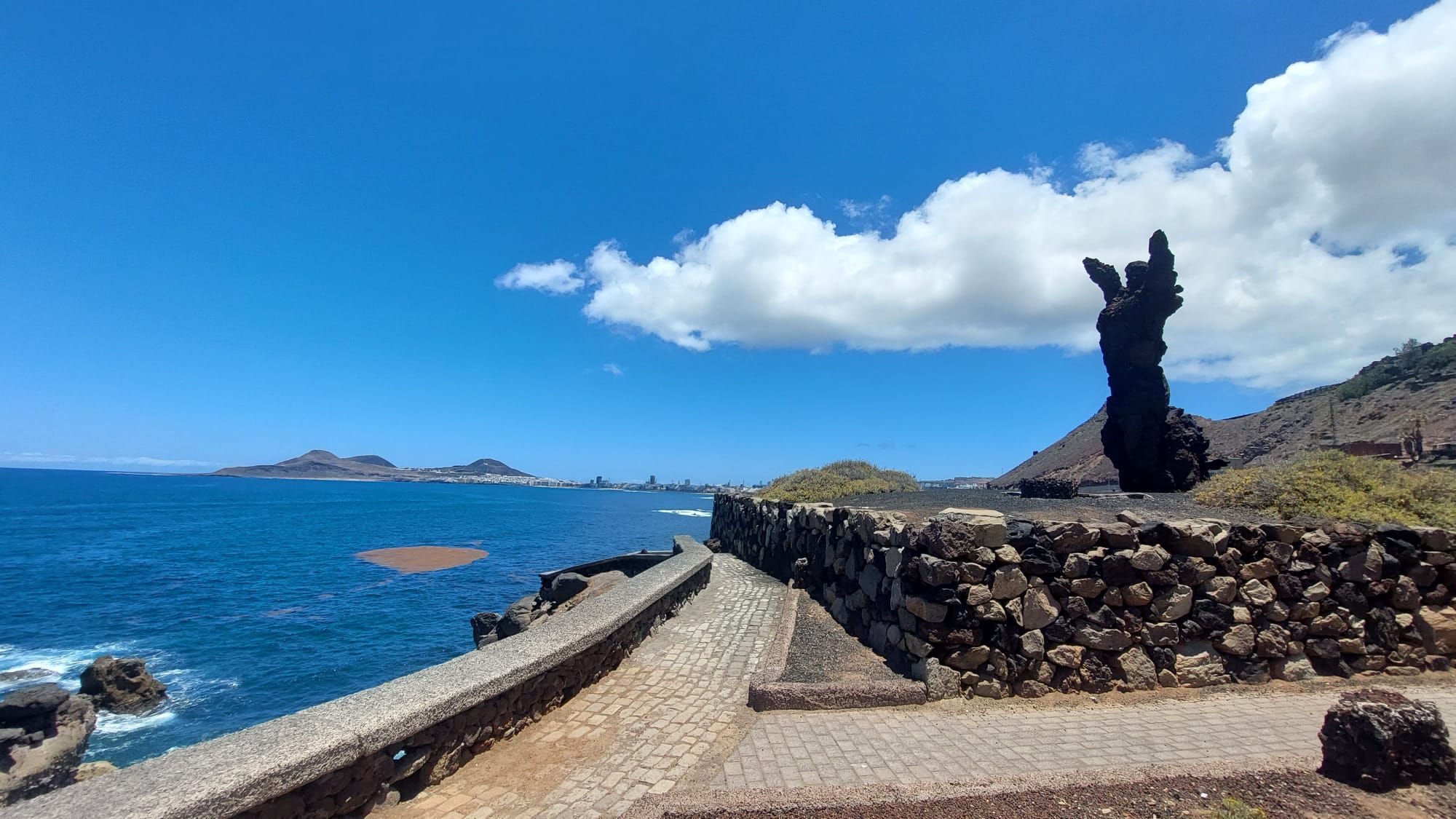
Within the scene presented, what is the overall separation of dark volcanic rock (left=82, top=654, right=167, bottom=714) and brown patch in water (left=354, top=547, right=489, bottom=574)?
59.9 ft

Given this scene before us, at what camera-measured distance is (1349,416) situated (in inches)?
1276

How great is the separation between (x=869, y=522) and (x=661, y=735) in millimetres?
3707

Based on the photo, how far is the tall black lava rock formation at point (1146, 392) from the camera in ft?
46.5

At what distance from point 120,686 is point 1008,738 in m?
18.1

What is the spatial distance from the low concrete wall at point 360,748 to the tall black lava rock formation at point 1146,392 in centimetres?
1357

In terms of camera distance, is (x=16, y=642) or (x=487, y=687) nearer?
(x=487, y=687)

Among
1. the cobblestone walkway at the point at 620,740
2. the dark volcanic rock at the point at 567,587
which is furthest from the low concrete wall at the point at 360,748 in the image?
the dark volcanic rock at the point at 567,587

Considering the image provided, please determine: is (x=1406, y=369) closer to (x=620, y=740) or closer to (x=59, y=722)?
(x=620, y=740)

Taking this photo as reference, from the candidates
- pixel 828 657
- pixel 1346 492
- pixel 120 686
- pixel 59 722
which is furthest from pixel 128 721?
pixel 1346 492

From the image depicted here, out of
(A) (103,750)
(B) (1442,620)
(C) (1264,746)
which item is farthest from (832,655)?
(A) (103,750)

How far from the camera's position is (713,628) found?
9.12 m

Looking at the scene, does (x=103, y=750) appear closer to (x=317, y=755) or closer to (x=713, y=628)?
(x=713, y=628)

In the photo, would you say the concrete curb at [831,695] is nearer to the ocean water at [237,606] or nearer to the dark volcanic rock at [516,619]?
the dark volcanic rock at [516,619]

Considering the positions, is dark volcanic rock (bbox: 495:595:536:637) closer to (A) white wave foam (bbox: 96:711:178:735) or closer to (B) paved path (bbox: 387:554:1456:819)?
(A) white wave foam (bbox: 96:711:178:735)
